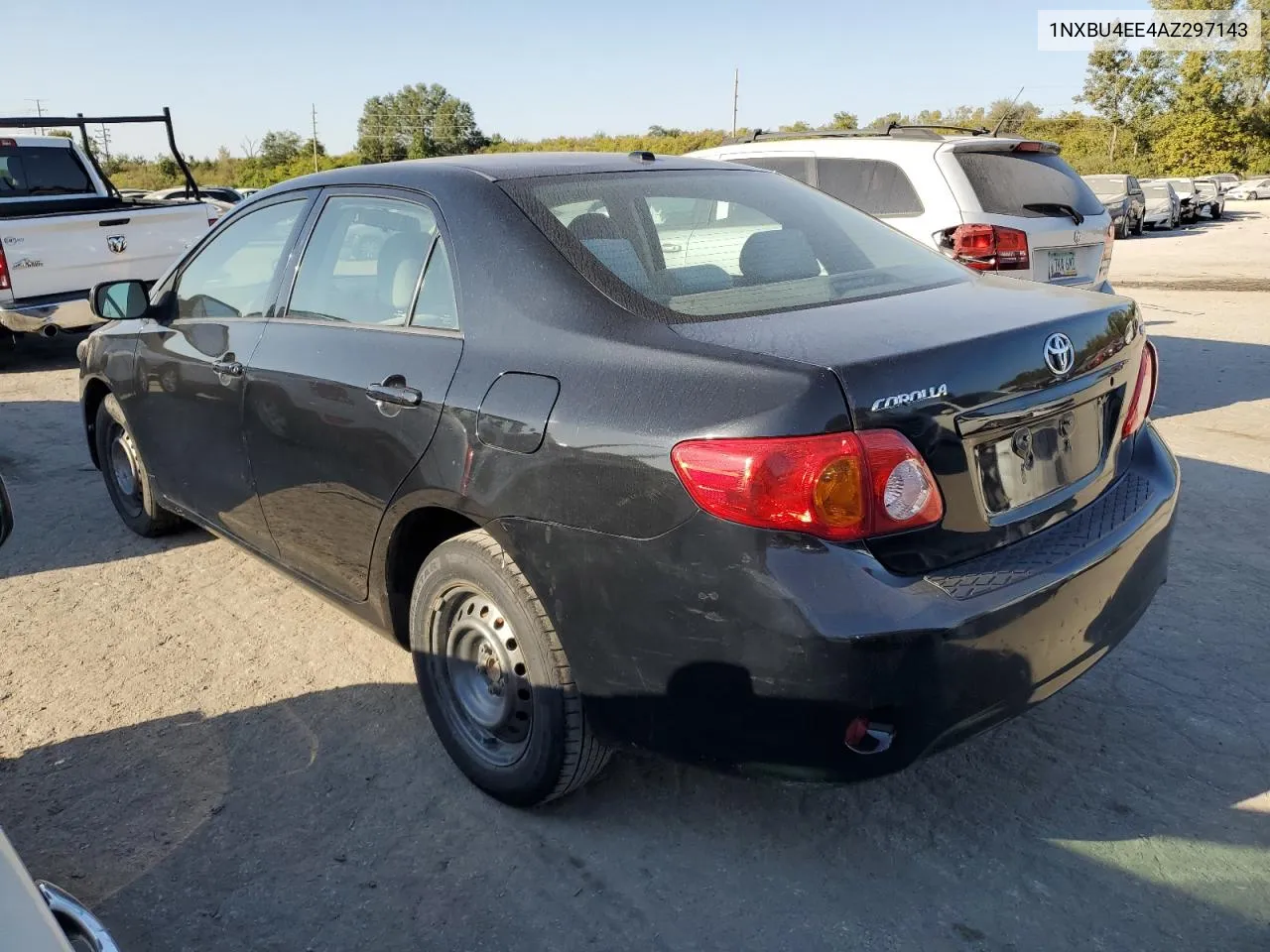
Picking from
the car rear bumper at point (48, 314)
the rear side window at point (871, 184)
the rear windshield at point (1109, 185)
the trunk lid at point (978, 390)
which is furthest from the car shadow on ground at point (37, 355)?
the rear windshield at point (1109, 185)

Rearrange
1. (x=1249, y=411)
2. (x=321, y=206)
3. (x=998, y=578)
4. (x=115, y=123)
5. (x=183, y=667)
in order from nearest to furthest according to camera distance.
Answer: (x=998, y=578), (x=321, y=206), (x=183, y=667), (x=1249, y=411), (x=115, y=123)

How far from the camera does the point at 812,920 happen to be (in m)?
2.37

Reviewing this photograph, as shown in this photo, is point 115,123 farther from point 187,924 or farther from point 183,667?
point 187,924

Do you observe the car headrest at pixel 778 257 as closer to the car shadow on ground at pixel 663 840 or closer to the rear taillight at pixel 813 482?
the rear taillight at pixel 813 482

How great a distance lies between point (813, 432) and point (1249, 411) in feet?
21.1

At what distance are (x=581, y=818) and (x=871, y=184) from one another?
562cm

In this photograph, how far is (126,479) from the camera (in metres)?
4.98

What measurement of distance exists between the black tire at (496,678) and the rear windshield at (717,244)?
0.79 meters

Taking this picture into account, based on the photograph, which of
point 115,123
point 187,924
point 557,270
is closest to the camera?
point 187,924

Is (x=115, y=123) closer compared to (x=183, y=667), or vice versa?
(x=183, y=667)

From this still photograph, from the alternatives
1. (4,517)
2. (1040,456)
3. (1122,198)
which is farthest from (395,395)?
(1122,198)

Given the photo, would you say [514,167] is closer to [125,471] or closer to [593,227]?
[593,227]

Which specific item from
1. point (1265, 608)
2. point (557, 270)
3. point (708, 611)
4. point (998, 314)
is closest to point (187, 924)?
point (708, 611)

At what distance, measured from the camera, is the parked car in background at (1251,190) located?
135 ft
